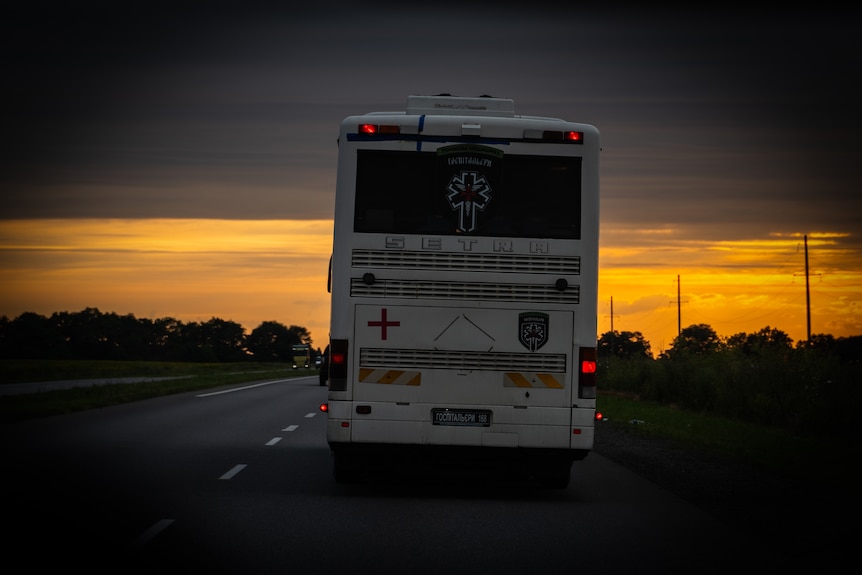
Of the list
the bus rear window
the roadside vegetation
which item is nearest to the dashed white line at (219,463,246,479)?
the bus rear window

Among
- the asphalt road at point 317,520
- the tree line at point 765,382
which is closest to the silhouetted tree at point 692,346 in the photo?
the tree line at point 765,382

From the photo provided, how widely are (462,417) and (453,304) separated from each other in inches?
46.4

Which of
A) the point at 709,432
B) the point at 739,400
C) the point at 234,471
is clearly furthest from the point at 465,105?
the point at 739,400

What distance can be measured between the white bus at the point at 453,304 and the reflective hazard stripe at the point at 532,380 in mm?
10

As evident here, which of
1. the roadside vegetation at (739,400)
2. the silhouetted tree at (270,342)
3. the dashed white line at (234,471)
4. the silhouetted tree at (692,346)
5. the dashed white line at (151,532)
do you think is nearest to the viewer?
the dashed white line at (151,532)

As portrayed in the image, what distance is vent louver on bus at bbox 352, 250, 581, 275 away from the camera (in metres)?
12.0

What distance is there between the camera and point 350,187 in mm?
12062

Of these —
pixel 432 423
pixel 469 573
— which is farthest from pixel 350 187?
pixel 469 573

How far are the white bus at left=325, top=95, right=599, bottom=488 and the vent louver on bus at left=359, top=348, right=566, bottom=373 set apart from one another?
1 centimetres

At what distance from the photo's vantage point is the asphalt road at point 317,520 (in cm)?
860

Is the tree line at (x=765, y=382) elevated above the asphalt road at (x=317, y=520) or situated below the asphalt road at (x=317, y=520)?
above

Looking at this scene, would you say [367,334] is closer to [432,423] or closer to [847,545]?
[432,423]

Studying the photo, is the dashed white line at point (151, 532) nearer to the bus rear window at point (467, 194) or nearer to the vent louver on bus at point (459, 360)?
the vent louver on bus at point (459, 360)

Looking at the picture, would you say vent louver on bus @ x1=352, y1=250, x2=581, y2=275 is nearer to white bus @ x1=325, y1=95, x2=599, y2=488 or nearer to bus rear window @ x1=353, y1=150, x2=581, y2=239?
white bus @ x1=325, y1=95, x2=599, y2=488
